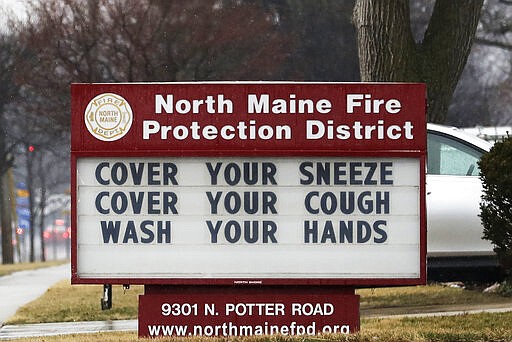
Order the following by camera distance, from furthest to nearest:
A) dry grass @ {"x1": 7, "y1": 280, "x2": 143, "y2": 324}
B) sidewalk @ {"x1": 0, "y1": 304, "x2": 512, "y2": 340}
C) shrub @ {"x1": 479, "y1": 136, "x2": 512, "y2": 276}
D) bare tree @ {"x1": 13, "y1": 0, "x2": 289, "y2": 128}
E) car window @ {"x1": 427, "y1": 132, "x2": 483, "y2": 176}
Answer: bare tree @ {"x1": 13, "y1": 0, "x2": 289, "y2": 128} < dry grass @ {"x1": 7, "y1": 280, "x2": 143, "y2": 324} < car window @ {"x1": 427, "y1": 132, "x2": 483, "y2": 176} < sidewalk @ {"x1": 0, "y1": 304, "x2": 512, "y2": 340} < shrub @ {"x1": 479, "y1": 136, "x2": 512, "y2": 276}

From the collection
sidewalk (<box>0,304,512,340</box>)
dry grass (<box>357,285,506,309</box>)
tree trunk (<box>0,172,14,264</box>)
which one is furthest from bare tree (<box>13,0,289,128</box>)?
tree trunk (<box>0,172,14,264</box>)

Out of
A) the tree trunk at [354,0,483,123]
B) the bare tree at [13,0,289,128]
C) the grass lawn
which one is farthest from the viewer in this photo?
the bare tree at [13,0,289,128]

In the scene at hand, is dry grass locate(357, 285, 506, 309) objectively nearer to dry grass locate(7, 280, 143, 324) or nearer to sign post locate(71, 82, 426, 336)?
dry grass locate(7, 280, 143, 324)

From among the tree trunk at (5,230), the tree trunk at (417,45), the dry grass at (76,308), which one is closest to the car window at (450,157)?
the tree trunk at (417,45)

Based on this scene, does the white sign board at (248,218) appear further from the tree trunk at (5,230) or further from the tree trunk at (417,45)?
the tree trunk at (5,230)

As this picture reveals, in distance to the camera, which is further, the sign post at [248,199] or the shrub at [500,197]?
the shrub at [500,197]

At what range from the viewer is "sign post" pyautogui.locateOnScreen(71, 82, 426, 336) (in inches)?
327

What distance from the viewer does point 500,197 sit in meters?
9.42

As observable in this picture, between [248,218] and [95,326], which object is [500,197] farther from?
[95,326]

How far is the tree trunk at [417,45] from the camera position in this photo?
541 inches

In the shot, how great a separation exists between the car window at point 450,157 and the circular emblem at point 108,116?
15.3ft

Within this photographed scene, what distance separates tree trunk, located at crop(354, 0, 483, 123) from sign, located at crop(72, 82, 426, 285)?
5588 mm

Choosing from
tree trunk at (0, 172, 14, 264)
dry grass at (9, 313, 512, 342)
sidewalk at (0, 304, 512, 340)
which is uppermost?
dry grass at (9, 313, 512, 342)

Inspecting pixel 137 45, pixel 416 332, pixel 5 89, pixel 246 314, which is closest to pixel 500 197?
pixel 416 332
